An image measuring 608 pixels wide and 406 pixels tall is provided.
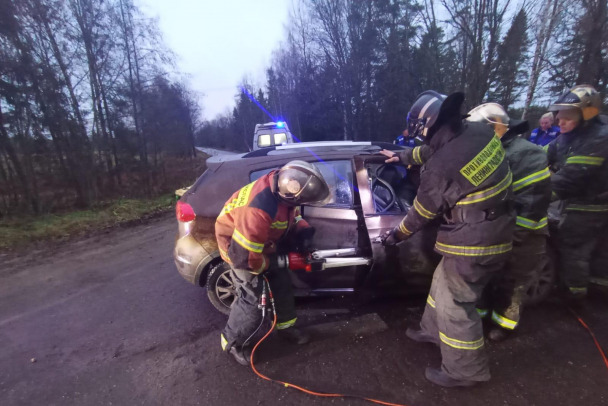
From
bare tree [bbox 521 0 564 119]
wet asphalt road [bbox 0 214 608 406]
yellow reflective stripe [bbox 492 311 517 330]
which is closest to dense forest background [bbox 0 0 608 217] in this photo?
bare tree [bbox 521 0 564 119]

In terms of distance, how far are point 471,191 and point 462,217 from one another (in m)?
0.18

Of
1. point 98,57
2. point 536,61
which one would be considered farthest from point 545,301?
point 98,57

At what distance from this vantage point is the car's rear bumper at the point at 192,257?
9.12 feet

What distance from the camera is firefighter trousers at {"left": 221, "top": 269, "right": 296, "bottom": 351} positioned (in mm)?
2279

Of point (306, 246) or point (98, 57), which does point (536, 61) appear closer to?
point (306, 246)

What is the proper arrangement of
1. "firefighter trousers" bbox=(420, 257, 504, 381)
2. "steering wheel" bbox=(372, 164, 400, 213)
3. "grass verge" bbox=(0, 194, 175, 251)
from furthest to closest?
"grass verge" bbox=(0, 194, 175, 251) < "steering wheel" bbox=(372, 164, 400, 213) < "firefighter trousers" bbox=(420, 257, 504, 381)

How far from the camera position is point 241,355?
7.76 ft

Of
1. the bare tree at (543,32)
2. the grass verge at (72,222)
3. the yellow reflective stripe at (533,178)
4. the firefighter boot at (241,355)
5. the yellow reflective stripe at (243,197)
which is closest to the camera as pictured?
the yellow reflective stripe at (243,197)

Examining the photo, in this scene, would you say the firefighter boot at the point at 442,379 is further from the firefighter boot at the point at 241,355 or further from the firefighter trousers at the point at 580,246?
the firefighter trousers at the point at 580,246

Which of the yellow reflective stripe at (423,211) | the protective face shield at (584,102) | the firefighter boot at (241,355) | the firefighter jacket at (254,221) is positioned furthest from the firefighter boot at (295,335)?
the protective face shield at (584,102)

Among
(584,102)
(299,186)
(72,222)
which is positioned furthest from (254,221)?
(72,222)

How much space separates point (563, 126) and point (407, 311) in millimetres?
2173

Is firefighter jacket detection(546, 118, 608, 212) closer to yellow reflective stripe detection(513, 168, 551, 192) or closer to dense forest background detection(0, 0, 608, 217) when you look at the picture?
yellow reflective stripe detection(513, 168, 551, 192)

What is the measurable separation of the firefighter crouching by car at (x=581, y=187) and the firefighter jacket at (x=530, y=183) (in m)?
0.54
